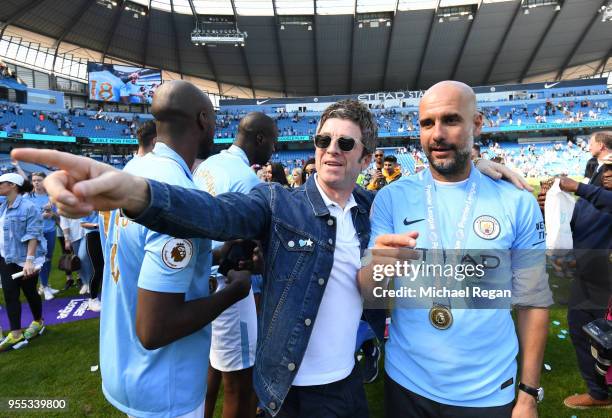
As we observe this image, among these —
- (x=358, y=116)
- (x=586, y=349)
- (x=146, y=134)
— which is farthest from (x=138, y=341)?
(x=586, y=349)

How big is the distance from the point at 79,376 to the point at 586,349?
519 centimetres

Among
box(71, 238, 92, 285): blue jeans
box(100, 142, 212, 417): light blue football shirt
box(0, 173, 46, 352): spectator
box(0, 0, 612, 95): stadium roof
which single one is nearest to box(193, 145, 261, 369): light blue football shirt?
box(100, 142, 212, 417): light blue football shirt

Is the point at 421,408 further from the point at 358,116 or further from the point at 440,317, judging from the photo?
the point at 358,116

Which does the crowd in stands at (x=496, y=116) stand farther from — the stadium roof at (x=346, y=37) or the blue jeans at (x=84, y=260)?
the blue jeans at (x=84, y=260)

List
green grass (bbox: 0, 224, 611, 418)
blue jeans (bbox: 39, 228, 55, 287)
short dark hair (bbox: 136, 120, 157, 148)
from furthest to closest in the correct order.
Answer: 1. blue jeans (bbox: 39, 228, 55, 287)
2. short dark hair (bbox: 136, 120, 157, 148)
3. green grass (bbox: 0, 224, 611, 418)

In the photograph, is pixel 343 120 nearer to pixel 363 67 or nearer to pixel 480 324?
pixel 480 324

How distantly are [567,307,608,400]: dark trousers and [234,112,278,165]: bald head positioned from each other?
3276 mm

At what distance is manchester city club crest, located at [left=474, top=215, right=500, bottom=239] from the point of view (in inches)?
58.7

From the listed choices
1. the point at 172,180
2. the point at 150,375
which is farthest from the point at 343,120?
the point at 150,375

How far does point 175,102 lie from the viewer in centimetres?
166

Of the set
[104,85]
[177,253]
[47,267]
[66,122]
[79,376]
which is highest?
[104,85]

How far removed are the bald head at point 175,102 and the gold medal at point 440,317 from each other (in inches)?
60.0

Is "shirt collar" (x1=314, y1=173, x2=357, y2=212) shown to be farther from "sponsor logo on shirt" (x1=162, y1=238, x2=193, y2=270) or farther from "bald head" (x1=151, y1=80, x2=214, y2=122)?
"bald head" (x1=151, y1=80, x2=214, y2=122)

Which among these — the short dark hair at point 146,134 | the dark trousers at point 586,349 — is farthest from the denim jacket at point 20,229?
the dark trousers at point 586,349
